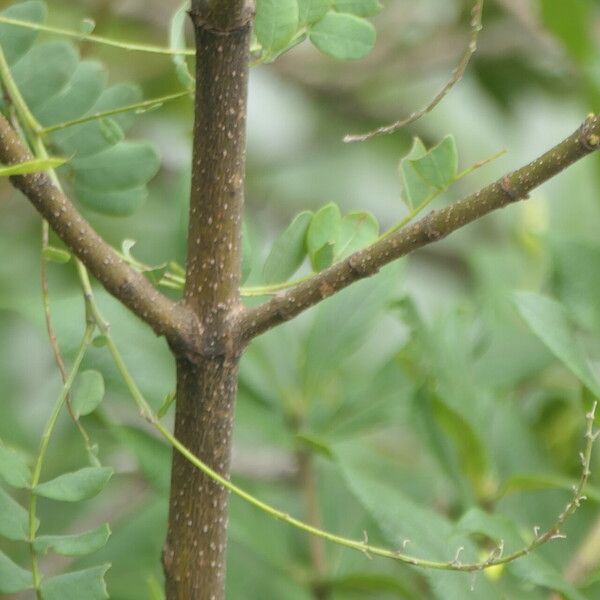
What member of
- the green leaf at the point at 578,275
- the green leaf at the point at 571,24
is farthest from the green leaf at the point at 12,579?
the green leaf at the point at 571,24

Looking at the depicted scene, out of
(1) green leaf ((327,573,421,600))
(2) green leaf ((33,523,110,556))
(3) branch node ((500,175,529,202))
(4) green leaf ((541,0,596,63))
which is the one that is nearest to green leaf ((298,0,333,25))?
(3) branch node ((500,175,529,202))

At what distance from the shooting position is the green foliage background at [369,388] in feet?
1.93

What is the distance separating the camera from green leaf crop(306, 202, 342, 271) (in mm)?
484

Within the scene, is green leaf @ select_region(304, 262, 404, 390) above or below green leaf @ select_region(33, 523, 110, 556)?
above

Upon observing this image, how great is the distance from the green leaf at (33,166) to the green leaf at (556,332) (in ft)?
Result: 0.82

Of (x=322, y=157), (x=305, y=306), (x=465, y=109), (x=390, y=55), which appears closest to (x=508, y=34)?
(x=390, y=55)

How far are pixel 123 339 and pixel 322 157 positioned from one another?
0.99m

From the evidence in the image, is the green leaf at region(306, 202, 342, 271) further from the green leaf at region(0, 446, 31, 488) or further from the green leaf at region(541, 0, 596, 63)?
the green leaf at region(541, 0, 596, 63)

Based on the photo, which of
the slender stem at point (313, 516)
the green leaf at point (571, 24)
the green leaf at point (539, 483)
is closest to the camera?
the green leaf at point (539, 483)

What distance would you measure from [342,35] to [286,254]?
98mm

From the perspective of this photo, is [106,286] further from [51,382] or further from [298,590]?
[51,382]

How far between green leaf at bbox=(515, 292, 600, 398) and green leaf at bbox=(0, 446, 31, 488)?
24 centimetres

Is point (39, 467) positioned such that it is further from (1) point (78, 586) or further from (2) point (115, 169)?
(2) point (115, 169)

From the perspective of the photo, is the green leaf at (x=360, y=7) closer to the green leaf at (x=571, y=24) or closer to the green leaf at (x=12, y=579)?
the green leaf at (x=12, y=579)
